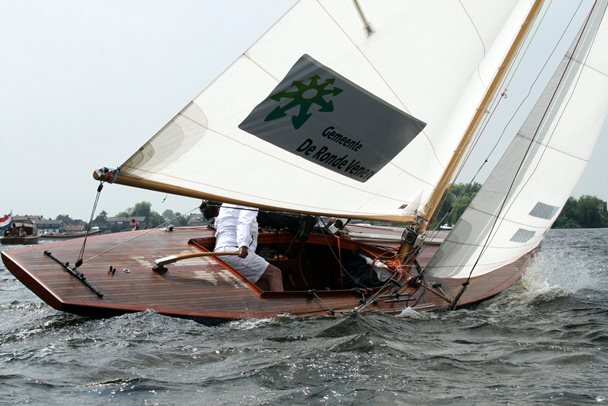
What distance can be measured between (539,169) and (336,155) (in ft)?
9.20

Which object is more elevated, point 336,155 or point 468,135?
point 468,135

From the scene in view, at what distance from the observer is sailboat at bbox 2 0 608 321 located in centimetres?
600

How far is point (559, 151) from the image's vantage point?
842 cm

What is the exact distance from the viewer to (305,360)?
500 centimetres

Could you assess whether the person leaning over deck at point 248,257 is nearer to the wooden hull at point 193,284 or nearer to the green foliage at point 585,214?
the wooden hull at point 193,284

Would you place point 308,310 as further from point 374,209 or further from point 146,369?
point 146,369

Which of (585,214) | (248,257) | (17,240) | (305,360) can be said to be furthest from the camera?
(585,214)

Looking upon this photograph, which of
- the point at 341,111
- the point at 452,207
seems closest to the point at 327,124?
the point at 341,111

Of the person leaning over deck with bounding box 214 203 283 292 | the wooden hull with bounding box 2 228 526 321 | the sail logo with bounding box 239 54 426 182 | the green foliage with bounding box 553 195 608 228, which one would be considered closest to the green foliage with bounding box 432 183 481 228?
the wooden hull with bounding box 2 228 526 321

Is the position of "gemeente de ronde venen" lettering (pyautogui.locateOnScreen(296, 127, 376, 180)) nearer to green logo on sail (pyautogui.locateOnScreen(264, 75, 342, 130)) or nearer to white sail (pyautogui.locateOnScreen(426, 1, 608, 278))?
green logo on sail (pyautogui.locateOnScreen(264, 75, 342, 130))

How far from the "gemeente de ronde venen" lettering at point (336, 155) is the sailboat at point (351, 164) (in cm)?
1

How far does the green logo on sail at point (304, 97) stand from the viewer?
6184mm

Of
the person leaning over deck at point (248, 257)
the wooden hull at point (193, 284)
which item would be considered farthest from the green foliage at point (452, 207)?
the person leaning over deck at point (248, 257)

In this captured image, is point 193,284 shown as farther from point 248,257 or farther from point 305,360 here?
point 305,360
